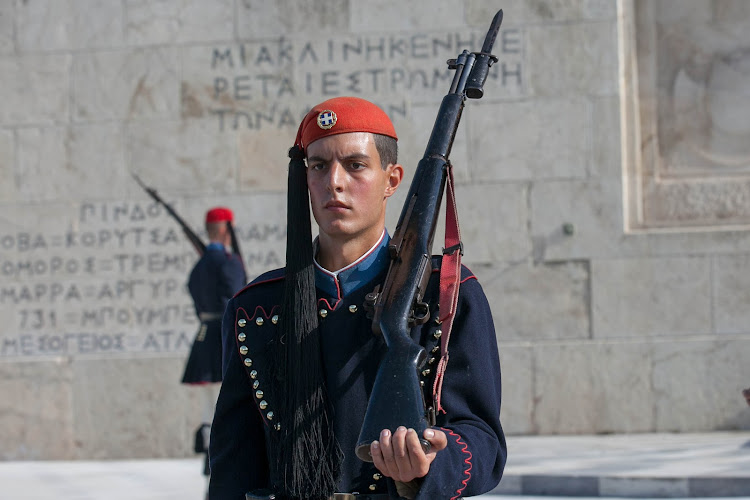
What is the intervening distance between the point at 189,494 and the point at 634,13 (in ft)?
15.5

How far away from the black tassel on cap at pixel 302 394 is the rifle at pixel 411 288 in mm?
139

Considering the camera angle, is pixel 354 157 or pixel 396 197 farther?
pixel 396 197

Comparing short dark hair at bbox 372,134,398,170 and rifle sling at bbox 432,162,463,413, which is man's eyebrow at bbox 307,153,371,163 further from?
rifle sling at bbox 432,162,463,413

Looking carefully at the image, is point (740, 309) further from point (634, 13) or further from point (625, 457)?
point (634, 13)

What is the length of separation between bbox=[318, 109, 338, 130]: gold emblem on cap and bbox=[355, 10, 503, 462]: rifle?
0.65ft

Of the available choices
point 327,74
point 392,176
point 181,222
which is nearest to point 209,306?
point 181,222

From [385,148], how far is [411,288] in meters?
0.33

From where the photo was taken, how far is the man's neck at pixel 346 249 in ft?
7.43

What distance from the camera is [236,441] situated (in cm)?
221

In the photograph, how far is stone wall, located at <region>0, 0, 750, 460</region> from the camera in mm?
8195

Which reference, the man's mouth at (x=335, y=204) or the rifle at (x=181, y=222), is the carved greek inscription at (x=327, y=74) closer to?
the rifle at (x=181, y=222)

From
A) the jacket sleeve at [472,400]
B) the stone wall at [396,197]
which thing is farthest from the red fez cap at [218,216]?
the jacket sleeve at [472,400]

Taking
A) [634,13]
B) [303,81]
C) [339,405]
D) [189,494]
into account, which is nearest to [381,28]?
[303,81]

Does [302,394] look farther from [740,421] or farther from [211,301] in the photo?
[740,421]
